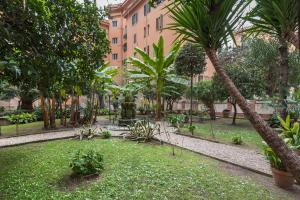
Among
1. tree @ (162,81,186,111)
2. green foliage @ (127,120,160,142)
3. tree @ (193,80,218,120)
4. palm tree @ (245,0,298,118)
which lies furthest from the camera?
tree @ (162,81,186,111)

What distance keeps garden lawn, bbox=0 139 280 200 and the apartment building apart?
47.0 ft

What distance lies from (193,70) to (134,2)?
2143 cm

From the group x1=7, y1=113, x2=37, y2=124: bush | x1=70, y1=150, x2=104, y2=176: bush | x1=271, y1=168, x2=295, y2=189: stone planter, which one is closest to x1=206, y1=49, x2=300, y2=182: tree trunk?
x1=271, y1=168, x2=295, y2=189: stone planter

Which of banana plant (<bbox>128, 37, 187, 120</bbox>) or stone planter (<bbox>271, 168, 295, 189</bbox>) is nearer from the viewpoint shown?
stone planter (<bbox>271, 168, 295, 189</bbox>)

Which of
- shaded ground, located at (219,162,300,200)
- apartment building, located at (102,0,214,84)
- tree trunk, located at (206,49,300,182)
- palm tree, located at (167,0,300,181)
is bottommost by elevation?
shaded ground, located at (219,162,300,200)

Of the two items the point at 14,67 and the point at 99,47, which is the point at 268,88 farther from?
the point at 14,67

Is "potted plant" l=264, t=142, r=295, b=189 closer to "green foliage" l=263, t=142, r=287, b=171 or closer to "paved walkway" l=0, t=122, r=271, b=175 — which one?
"green foliage" l=263, t=142, r=287, b=171

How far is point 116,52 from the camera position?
1447 inches

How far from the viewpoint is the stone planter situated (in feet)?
12.3

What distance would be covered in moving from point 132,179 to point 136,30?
28.2 meters

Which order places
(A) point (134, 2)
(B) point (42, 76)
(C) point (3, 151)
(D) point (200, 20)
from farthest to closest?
(A) point (134, 2) → (C) point (3, 151) → (B) point (42, 76) → (D) point (200, 20)

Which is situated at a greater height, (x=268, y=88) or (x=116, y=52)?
(x=116, y=52)

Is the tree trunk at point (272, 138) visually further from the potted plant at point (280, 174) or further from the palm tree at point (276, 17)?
the potted plant at point (280, 174)

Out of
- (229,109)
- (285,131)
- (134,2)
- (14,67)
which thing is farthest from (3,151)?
(134,2)
